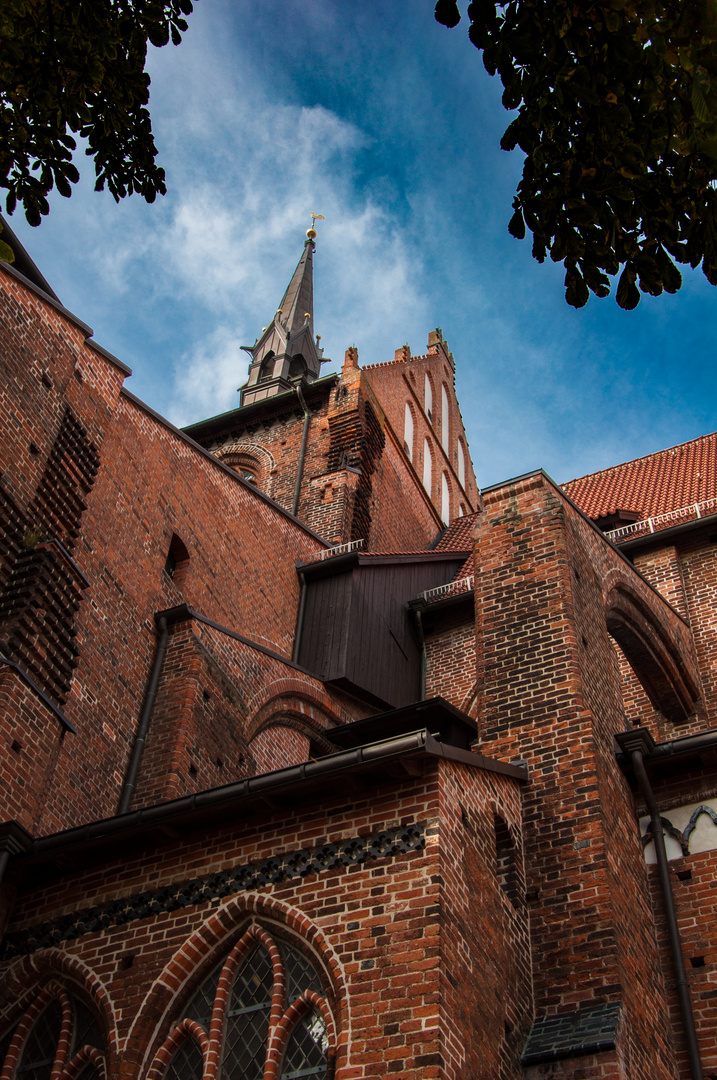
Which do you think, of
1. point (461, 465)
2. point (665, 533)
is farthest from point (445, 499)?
point (665, 533)

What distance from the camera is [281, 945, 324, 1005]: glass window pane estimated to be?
6379 mm

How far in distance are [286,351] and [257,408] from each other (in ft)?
21.5

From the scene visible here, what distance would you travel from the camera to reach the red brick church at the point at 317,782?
6480mm

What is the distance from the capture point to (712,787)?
8688 mm

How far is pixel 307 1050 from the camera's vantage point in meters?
6.14

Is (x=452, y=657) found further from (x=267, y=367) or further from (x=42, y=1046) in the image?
(x=267, y=367)

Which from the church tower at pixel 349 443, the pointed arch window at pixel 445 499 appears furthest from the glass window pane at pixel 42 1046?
the pointed arch window at pixel 445 499

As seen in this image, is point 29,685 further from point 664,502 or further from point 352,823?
point 664,502

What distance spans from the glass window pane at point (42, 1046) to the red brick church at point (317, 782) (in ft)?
0.06

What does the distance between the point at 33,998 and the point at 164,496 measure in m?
7.35

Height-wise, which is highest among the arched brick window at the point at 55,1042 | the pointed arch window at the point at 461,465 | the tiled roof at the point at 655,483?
the pointed arch window at the point at 461,465

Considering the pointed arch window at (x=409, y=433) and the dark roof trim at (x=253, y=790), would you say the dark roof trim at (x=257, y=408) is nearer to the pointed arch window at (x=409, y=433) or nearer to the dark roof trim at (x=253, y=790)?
the pointed arch window at (x=409, y=433)

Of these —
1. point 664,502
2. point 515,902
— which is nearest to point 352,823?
point 515,902

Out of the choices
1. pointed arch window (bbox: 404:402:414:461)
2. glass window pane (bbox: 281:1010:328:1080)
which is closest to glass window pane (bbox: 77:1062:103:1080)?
glass window pane (bbox: 281:1010:328:1080)
